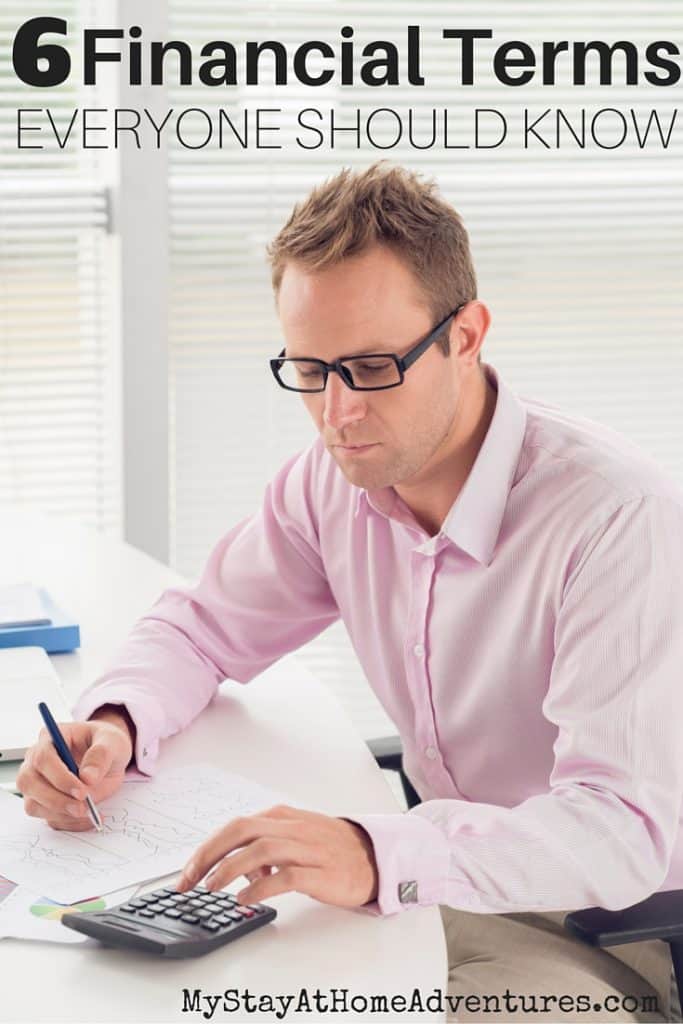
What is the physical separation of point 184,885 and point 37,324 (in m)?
2.00

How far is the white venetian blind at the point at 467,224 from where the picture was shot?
281 centimetres

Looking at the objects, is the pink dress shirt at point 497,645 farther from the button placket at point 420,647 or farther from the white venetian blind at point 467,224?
the white venetian blind at point 467,224

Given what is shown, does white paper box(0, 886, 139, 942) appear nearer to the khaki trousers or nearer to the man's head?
the khaki trousers

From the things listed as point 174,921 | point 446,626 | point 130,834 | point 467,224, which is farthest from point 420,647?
point 467,224

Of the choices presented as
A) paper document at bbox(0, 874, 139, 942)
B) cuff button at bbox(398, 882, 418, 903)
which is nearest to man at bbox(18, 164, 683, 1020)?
cuff button at bbox(398, 882, 418, 903)

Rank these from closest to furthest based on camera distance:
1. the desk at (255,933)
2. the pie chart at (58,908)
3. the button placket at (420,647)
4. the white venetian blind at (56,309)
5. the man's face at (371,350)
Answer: the desk at (255,933), the pie chart at (58,908), the man's face at (371,350), the button placket at (420,647), the white venetian blind at (56,309)

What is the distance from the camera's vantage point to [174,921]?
1.05m

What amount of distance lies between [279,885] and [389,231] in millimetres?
699

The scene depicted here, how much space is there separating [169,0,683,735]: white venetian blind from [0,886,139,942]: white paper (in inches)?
72.2

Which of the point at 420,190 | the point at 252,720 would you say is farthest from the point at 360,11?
the point at 252,720

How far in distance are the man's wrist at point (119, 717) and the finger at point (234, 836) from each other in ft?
1.03

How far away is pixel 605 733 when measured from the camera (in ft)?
4.04

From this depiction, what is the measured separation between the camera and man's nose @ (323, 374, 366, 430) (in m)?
1.39

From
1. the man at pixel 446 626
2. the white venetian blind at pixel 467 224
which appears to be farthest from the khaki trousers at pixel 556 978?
the white venetian blind at pixel 467 224
